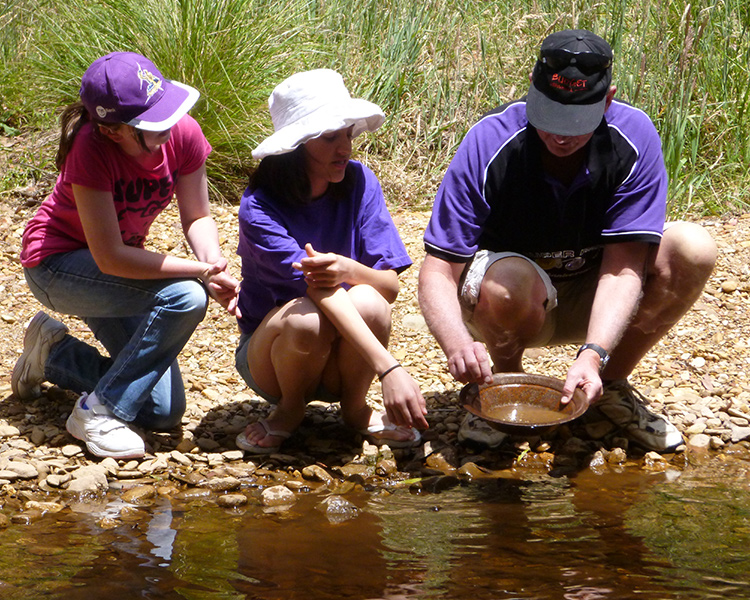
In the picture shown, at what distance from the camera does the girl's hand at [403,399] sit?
109 inches

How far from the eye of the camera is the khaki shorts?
3.15 metres

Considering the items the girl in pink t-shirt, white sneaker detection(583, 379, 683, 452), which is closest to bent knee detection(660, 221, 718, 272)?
white sneaker detection(583, 379, 683, 452)

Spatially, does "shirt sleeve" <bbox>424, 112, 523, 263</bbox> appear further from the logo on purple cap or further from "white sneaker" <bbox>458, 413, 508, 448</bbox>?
the logo on purple cap

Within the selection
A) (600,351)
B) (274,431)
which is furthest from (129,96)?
(600,351)

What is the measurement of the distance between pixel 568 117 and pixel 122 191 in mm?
1455

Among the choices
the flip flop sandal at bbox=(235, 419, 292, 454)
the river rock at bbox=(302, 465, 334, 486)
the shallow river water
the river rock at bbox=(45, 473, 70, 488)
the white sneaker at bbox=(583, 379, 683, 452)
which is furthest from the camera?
the white sneaker at bbox=(583, 379, 683, 452)

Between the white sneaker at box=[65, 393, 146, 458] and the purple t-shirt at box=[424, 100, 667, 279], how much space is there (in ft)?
3.87

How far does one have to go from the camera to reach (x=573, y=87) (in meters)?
2.85

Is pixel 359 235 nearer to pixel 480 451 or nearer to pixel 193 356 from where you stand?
pixel 480 451

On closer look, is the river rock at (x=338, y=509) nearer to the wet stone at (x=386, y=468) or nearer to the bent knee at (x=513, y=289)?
the wet stone at (x=386, y=468)

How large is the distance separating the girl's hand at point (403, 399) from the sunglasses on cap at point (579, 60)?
1067 mm

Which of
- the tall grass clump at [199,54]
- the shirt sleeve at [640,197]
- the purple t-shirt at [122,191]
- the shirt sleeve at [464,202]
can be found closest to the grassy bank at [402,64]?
the tall grass clump at [199,54]

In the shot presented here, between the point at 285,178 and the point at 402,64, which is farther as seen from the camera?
the point at 402,64

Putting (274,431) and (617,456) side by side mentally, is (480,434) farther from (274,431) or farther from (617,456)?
(274,431)
